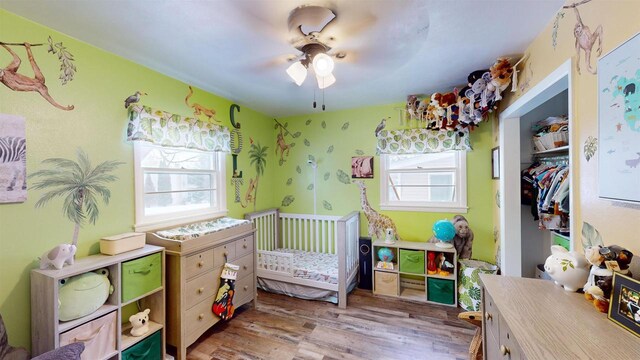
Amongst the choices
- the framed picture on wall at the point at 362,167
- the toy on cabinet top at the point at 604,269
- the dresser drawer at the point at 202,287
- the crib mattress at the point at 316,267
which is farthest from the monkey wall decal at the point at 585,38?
the dresser drawer at the point at 202,287

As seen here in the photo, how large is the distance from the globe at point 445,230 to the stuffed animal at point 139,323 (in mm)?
2813

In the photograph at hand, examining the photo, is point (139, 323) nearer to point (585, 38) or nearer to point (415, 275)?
point (415, 275)

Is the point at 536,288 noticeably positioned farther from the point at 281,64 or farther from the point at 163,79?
the point at 163,79

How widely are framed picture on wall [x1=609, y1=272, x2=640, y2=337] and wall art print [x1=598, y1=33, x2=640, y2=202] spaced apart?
0.29 metres

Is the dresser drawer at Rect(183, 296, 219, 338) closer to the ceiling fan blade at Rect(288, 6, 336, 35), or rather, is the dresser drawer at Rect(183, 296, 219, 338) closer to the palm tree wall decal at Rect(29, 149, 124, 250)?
the palm tree wall decal at Rect(29, 149, 124, 250)

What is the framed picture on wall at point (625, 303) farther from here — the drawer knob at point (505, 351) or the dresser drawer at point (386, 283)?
the dresser drawer at point (386, 283)

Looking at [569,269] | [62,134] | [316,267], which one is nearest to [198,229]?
[62,134]

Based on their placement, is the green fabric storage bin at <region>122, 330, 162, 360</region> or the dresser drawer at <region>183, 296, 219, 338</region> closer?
the green fabric storage bin at <region>122, 330, 162, 360</region>

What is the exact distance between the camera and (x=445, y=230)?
2664mm

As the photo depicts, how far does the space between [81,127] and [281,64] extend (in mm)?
1515

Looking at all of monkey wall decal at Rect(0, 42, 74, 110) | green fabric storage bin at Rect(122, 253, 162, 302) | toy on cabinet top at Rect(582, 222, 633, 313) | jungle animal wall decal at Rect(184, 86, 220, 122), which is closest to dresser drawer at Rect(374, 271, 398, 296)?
toy on cabinet top at Rect(582, 222, 633, 313)

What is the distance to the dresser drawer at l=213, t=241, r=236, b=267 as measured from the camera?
85.9 inches

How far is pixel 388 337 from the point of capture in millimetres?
2133

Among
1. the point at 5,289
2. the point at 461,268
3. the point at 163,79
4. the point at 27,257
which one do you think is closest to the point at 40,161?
the point at 27,257
